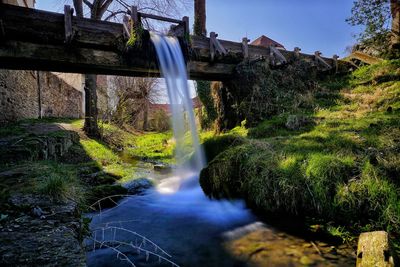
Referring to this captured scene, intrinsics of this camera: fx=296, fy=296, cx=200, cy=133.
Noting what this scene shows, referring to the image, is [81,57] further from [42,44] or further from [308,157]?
[308,157]

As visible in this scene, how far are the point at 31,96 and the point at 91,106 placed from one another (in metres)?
4.01

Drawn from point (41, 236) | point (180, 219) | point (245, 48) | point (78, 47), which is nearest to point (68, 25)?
point (78, 47)

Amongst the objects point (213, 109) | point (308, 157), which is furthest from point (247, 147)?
point (213, 109)

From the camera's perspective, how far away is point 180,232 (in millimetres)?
4016

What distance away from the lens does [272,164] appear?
4.55m

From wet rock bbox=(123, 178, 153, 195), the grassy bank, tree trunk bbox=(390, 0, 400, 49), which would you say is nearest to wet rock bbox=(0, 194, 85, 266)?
the grassy bank

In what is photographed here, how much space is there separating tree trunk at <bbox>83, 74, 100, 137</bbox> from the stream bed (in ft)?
24.5

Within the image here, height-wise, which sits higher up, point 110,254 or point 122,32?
point 122,32

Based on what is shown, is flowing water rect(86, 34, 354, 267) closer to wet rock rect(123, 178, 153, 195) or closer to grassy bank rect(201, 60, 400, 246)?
wet rock rect(123, 178, 153, 195)

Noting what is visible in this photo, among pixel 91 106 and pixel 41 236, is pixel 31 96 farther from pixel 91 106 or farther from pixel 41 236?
Result: pixel 41 236

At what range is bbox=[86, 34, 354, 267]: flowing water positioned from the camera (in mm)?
3142

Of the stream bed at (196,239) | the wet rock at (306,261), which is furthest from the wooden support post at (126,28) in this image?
the wet rock at (306,261)

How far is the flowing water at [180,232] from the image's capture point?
3.14 m

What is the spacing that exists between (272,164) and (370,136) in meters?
1.77
